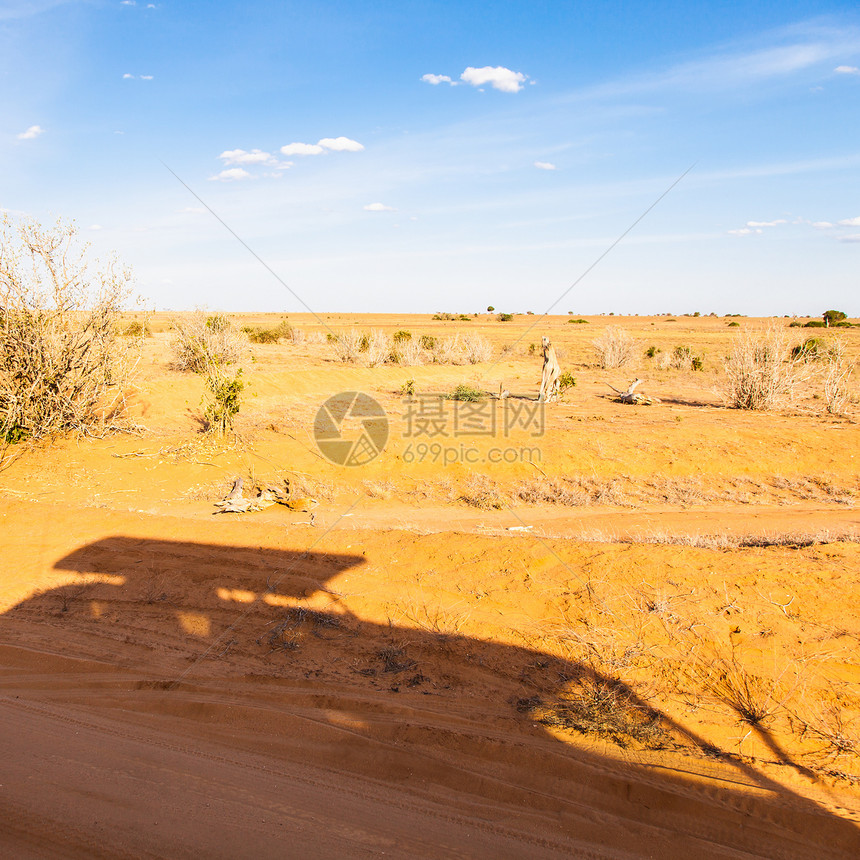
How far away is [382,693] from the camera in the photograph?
171 inches

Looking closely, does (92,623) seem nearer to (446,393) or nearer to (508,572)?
(508,572)

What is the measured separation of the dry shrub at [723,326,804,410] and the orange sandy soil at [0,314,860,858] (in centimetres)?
726

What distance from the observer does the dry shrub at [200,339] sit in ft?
67.2

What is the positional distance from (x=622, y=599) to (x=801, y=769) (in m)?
1.78

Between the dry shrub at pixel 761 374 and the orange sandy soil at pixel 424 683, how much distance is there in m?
7.26

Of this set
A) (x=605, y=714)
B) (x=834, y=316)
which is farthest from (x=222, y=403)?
(x=834, y=316)

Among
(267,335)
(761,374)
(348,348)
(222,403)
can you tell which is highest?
(267,335)

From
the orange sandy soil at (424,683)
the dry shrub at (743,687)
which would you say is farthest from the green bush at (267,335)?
the dry shrub at (743,687)

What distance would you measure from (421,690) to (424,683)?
97mm

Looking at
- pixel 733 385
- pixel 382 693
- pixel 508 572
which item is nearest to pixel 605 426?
pixel 733 385

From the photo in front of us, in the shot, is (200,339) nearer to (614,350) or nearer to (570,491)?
(570,491)

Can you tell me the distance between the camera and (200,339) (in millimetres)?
20125

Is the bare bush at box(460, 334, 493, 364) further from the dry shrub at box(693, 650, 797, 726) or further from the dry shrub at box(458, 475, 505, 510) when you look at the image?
the dry shrub at box(693, 650, 797, 726)

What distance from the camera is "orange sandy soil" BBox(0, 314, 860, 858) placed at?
10.2ft
